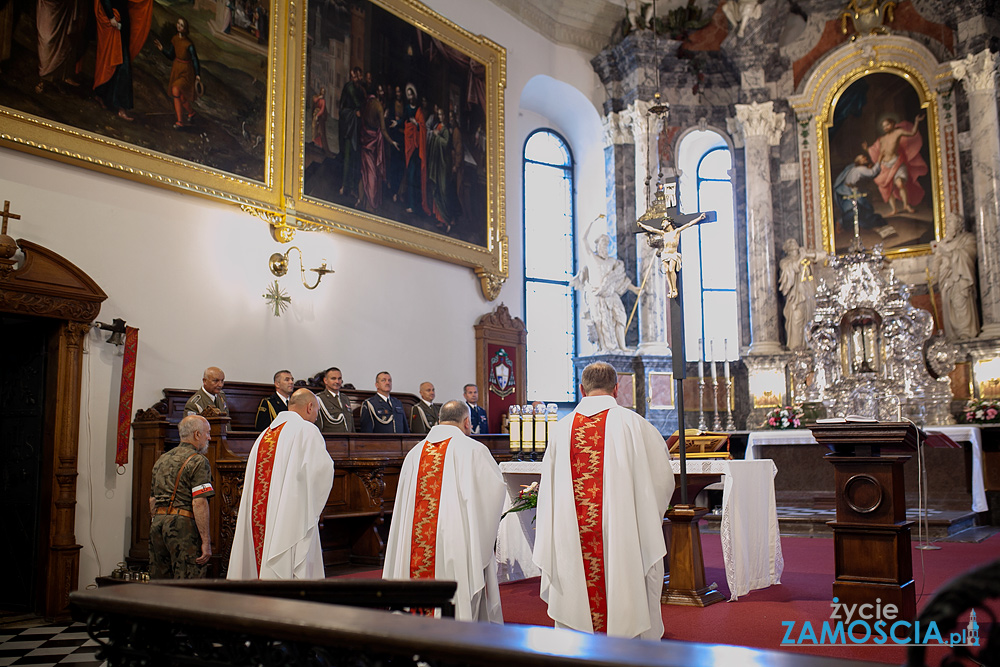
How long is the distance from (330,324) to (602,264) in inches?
218

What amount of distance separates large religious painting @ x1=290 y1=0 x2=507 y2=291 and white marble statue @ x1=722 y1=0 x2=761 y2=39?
13.6 feet

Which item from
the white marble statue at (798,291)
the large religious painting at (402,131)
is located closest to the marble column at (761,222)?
the white marble statue at (798,291)

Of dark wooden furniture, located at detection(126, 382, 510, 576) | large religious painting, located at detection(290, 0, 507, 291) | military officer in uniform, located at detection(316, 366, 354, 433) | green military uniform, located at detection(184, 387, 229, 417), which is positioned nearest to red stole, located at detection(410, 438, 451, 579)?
dark wooden furniture, located at detection(126, 382, 510, 576)

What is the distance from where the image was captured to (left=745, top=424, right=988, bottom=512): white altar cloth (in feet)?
34.0

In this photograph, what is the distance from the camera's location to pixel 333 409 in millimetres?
9875

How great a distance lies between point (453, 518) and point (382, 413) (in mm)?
5539

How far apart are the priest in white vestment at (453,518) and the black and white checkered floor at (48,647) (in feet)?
6.34

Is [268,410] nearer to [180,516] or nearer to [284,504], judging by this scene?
[180,516]

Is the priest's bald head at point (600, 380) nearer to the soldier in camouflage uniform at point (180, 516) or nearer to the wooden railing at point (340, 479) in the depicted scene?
the soldier in camouflage uniform at point (180, 516)

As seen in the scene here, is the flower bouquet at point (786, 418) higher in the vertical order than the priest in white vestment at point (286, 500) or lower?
higher

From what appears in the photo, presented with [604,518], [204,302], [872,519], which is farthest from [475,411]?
[872,519]

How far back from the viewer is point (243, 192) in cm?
991

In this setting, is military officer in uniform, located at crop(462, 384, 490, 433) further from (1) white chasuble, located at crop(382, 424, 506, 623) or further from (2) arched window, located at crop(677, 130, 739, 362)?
(1) white chasuble, located at crop(382, 424, 506, 623)

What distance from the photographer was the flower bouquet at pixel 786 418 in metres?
13.3
